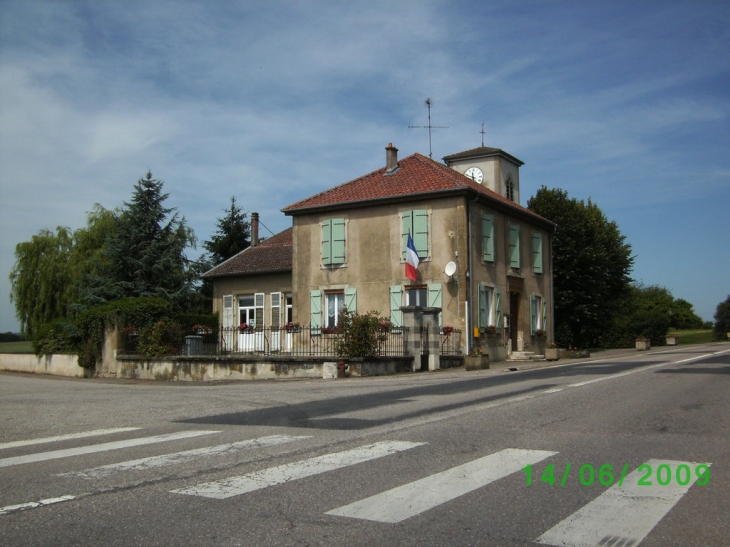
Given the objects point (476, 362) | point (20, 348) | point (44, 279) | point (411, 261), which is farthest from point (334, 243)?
point (20, 348)

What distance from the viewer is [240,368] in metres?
22.2

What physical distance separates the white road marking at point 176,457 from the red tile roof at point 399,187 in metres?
20.9

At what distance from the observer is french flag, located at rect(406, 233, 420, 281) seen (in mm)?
27500

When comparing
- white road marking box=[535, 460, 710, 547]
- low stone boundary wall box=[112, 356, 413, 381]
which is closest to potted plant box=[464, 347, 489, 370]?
low stone boundary wall box=[112, 356, 413, 381]

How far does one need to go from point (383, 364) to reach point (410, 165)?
1243 cm

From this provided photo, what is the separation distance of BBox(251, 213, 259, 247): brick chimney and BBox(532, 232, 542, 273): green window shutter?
50.6 ft

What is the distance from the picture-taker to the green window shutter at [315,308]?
98.8ft

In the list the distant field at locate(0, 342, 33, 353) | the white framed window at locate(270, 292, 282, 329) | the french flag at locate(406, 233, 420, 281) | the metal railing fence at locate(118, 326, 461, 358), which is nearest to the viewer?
the metal railing fence at locate(118, 326, 461, 358)

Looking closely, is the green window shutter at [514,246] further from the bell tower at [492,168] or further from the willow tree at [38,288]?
the willow tree at [38,288]

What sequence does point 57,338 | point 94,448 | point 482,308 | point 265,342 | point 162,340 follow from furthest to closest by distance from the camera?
point 57,338
point 482,308
point 162,340
point 265,342
point 94,448

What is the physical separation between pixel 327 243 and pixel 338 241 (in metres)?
0.51

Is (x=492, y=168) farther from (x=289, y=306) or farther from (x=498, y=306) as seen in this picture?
(x=289, y=306)

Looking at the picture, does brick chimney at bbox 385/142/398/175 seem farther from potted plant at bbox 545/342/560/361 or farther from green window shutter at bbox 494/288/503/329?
potted plant at bbox 545/342/560/361

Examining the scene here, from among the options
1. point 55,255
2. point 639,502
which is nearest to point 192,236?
point 55,255
